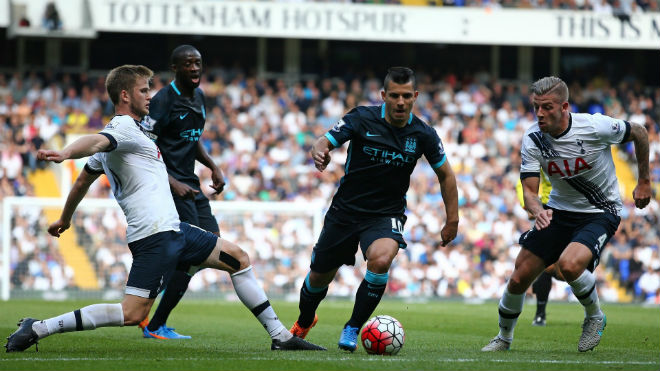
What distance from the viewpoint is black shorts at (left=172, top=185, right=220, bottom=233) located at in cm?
877

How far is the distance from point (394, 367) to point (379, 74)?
20.7 meters

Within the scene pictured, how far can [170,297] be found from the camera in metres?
9.06

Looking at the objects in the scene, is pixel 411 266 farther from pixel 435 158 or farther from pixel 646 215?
pixel 435 158

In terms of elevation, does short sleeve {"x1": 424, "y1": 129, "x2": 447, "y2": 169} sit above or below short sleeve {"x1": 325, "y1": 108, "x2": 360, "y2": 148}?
below

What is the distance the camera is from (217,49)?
85.0ft

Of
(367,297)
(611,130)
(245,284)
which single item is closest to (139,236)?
(245,284)

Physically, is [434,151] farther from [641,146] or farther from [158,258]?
[158,258]

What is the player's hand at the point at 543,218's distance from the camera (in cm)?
710

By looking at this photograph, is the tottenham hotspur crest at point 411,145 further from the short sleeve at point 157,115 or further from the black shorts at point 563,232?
the short sleeve at point 157,115

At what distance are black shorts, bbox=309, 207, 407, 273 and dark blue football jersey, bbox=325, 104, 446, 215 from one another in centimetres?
7

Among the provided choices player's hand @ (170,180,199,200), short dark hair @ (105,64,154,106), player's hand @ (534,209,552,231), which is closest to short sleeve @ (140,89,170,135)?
player's hand @ (170,180,199,200)

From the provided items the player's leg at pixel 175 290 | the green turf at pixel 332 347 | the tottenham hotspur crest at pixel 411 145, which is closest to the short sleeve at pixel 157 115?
the player's leg at pixel 175 290

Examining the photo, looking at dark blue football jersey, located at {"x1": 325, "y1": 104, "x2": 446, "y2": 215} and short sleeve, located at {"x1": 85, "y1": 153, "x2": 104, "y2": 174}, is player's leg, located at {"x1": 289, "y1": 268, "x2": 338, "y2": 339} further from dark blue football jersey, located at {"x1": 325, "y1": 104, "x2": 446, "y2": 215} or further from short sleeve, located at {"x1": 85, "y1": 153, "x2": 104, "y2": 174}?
short sleeve, located at {"x1": 85, "y1": 153, "x2": 104, "y2": 174}

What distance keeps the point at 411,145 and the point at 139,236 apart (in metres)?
2.19
